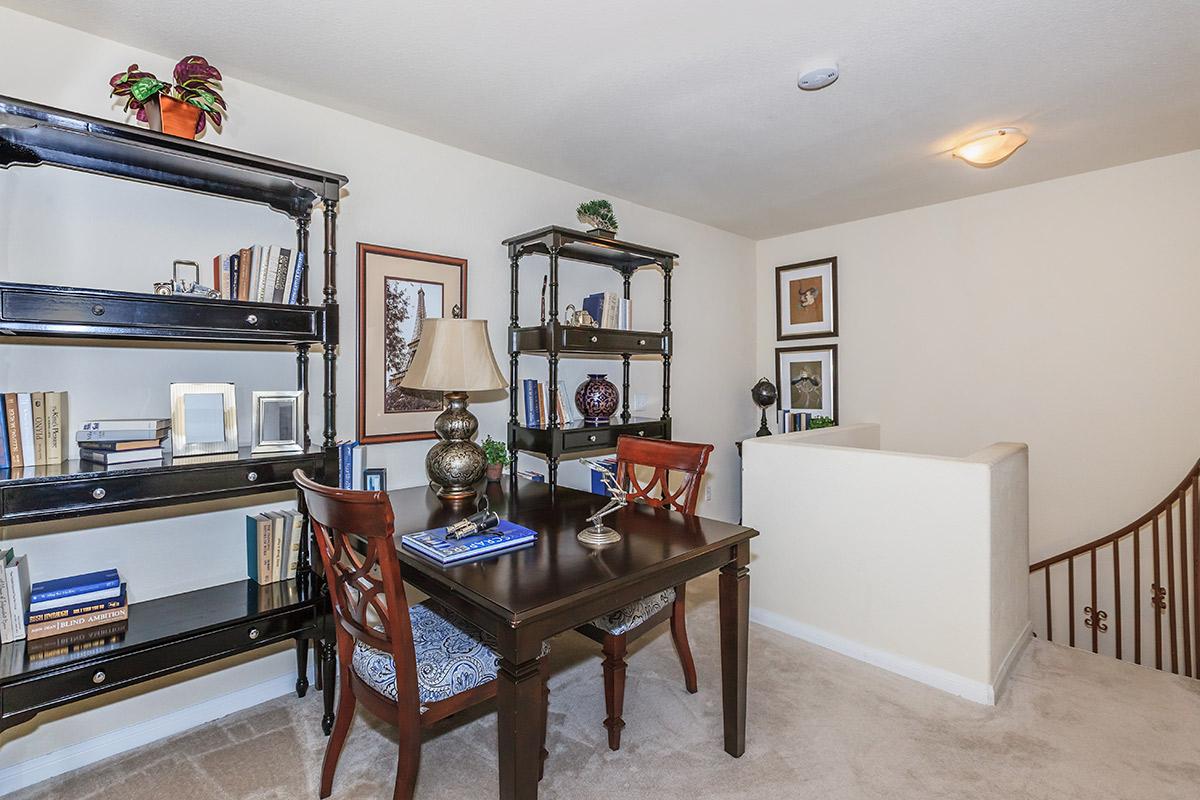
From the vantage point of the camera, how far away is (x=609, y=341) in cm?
311

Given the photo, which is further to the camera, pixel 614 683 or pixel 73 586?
pixel 614 683

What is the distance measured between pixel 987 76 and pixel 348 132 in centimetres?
263

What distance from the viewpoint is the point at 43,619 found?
Answer: 1723 mm

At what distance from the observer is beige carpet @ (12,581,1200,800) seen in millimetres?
1841

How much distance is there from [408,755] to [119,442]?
1294 millimetres

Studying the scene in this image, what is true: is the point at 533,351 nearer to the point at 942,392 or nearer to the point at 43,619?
the point at 43,619

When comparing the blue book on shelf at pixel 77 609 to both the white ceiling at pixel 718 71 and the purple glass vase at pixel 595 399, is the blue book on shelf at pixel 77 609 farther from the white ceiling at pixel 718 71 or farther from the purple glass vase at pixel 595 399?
the purple glass vase at pixel 595 399

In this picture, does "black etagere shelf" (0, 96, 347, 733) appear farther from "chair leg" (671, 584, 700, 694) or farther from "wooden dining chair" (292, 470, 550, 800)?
"chair leg" (671, 584, 700, 694)

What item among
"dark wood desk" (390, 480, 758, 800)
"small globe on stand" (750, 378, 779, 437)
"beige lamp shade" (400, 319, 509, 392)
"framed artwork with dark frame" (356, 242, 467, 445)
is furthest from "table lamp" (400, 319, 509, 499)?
"small globe on stand" (750, 378, 779, 437)

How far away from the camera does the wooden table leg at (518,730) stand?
1.33 metres

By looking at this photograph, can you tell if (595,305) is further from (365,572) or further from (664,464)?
(365,572)

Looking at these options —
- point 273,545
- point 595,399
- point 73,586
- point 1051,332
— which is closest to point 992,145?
point 1051,332

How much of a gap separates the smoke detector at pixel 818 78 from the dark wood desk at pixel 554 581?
1722 millimetres

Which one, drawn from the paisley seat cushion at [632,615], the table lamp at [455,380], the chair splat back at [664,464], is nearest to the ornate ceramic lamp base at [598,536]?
the paisley seat cushion at [632,615]
